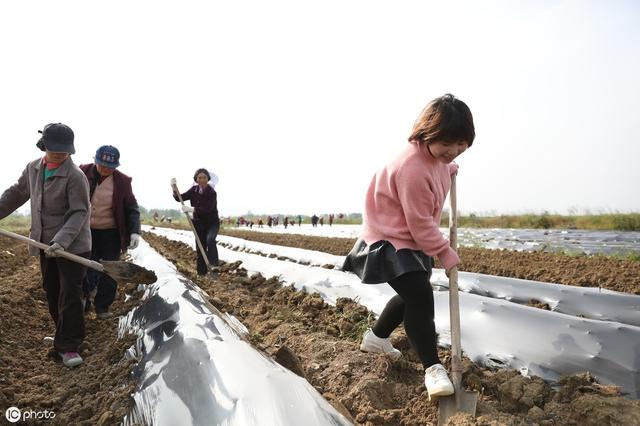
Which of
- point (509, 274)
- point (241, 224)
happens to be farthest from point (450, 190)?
point (241, 224)

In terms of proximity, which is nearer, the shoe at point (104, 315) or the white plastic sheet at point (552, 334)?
the white plastic sheet at point (552, 334)

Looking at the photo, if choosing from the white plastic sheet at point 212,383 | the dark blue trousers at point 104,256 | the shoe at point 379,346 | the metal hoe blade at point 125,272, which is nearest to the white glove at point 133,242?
the dark blue trousers at point 104,256

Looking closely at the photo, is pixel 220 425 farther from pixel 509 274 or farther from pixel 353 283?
pixel 509 274

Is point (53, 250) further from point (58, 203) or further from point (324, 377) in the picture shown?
point (324, 377)

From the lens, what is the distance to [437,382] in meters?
1.82

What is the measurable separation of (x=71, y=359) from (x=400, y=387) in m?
1.88

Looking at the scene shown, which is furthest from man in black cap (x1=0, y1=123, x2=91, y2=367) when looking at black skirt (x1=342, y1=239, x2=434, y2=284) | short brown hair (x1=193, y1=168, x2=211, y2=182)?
short brown hair (x1=193, y1=168, x2=211, y2=182)

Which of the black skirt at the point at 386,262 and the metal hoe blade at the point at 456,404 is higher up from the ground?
the black skirt at the point at 386,262

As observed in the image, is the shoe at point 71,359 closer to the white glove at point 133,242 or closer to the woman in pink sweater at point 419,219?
the white glove at point 133,242

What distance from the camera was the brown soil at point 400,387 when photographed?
178 centimetres

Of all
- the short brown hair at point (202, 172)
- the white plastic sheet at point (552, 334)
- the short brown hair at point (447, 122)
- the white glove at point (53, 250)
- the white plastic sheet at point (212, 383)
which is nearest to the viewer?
the white plastic sheet at point (212, 383)

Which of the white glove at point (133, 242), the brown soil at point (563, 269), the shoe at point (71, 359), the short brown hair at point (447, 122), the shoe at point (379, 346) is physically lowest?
the shoe at point (71, 359)

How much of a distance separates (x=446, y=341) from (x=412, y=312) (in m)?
0.85

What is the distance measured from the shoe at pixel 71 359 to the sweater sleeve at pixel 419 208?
206 cm
